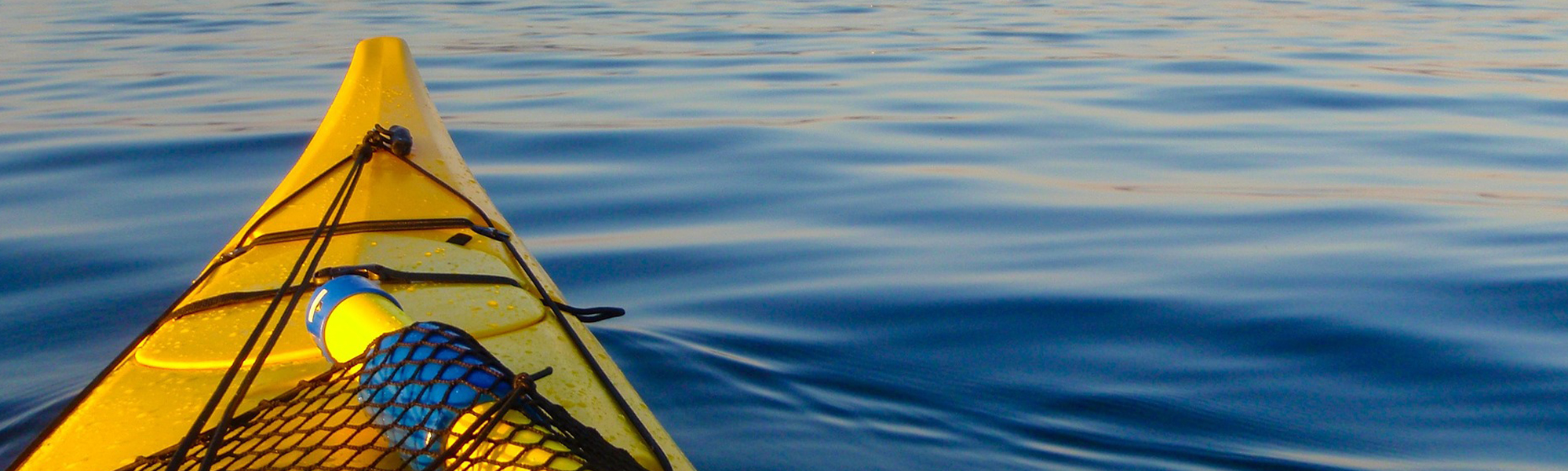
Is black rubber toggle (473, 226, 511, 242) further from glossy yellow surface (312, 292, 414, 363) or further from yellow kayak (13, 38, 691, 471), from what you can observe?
glossy yellow surface (312, 292, 414, 363)

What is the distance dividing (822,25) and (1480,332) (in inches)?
431

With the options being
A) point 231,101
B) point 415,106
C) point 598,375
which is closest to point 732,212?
point 415,106

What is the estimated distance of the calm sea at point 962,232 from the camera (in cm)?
318

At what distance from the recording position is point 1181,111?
26.0 ft

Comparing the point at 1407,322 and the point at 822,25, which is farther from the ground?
the point at 822,25

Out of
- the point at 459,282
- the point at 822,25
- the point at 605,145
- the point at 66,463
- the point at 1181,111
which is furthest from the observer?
the point at 822,25

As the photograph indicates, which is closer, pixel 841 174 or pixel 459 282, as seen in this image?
pixel 459 282

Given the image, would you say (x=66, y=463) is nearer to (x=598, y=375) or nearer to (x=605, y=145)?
(x=598, y=375)

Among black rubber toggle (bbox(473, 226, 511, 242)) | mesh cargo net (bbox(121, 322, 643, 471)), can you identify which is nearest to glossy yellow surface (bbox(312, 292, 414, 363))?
mesh cargo net (bbox(121, 322, 643, 471))

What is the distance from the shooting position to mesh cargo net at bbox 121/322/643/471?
181cm

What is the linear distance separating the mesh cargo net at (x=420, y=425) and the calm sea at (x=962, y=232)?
3.61ft

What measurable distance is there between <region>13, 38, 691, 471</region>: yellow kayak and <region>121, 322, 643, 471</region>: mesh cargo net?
0.35 feet

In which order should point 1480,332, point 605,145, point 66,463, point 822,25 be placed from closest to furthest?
point 66,463 < point 1480,332 < point 605,145 < point 822,25

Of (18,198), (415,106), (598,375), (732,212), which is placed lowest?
(598,375)
